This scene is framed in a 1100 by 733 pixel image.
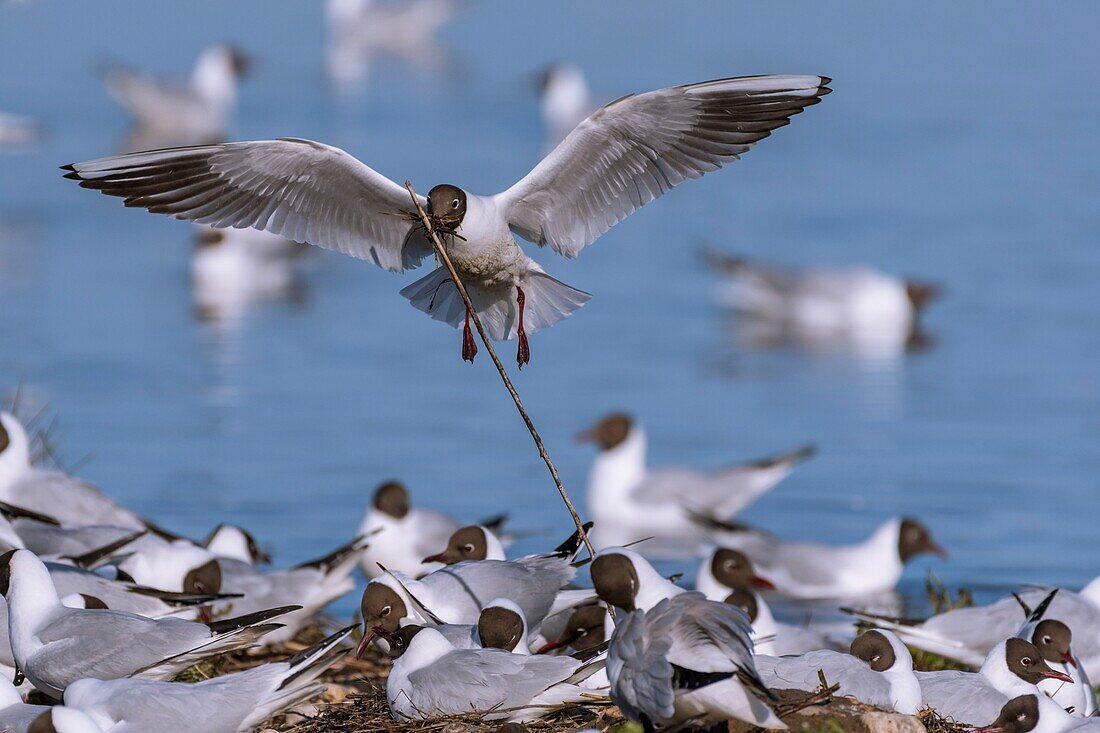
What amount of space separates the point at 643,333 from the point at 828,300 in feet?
6.69

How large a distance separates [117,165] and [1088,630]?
14.9 feet

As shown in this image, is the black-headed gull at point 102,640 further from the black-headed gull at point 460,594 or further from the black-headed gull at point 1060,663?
the black-headed gull at point 1060,663

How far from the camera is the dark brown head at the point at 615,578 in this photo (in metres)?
5.56

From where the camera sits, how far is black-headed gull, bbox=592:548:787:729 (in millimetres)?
4938

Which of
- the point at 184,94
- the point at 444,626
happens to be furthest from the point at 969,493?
the point at 184,94

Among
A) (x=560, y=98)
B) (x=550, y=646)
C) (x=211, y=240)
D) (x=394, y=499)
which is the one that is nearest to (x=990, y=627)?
(x=550, y=646)

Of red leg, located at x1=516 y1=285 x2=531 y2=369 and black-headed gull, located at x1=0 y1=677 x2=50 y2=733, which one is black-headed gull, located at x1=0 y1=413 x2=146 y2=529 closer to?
red leg, located at x1=516 y1=285 x2=531 y2=369

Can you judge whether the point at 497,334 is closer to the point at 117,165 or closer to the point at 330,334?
the point at 117,165

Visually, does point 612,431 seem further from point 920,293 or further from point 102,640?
point 102,640

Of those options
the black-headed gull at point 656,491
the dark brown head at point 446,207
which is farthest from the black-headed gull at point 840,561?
the dark brown head at point 446,207

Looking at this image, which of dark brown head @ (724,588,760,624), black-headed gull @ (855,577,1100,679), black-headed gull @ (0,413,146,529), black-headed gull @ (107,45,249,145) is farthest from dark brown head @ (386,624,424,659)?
black-headed gull @ (107,45,249,145)

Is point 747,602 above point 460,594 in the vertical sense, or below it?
below

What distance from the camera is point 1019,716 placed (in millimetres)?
5984

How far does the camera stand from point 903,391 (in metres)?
14.4
